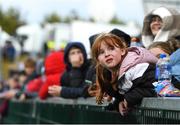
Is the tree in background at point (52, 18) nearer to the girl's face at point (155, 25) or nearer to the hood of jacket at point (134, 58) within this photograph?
the girl's face at point (155, 25)

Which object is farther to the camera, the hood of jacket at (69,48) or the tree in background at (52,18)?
the tree in background at (52,18)

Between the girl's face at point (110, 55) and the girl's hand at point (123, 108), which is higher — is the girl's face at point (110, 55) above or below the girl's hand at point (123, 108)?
above

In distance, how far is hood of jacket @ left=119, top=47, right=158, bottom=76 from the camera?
20.3ft

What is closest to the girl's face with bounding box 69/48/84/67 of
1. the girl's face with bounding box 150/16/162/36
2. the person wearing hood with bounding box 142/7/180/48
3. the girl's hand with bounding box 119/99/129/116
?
the person wearing hood with bounding box 142/7/180/48

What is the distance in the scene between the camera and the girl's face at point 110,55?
20.4 feet

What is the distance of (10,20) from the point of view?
66.8m

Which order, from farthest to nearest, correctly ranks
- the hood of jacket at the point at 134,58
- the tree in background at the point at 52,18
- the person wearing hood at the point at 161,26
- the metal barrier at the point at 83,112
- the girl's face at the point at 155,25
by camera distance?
the tree in background at the point at 52,18, the girl's face at the point at 155,25, the person wearing hood at the point at 161,26, the hood of jacket at the point at 134,58, the metal barrier at the point at 83,112

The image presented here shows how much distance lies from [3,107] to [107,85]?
10391 mm

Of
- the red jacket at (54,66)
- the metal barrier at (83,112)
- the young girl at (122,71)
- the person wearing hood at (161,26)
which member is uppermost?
the person wearing hood at (161,26)

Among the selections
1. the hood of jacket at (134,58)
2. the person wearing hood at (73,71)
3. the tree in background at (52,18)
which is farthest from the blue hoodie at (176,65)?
the tree in background at (52,18)

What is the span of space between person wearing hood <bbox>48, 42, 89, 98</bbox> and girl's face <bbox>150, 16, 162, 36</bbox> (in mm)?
1760

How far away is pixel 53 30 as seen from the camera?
30.6m

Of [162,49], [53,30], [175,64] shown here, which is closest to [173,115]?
[175,64]

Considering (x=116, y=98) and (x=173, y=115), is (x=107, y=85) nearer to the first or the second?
(x=116, y=98)
